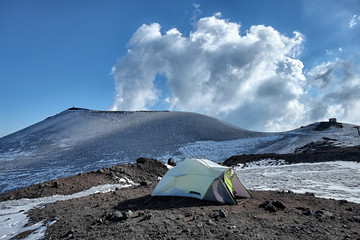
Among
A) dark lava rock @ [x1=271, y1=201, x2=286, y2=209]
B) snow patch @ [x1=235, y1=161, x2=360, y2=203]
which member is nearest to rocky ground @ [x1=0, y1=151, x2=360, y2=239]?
dark lava rock @ [x1=271, y1=201, x2=286, y2=209]

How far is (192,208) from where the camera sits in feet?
26.1

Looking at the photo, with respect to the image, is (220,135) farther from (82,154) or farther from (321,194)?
Result: (321,194)

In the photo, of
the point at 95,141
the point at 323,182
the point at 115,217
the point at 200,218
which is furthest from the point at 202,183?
the point at 95,141

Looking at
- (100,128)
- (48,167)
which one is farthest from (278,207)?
(100,128)

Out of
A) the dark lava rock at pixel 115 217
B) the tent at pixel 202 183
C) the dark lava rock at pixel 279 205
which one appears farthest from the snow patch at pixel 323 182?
the dark lava rock at pixel 115 217

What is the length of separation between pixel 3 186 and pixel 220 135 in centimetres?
3041

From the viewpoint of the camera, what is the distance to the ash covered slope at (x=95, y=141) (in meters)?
25.5

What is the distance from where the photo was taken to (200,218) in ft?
22.5

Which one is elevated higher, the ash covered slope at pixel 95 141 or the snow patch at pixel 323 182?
the ash covered slope at pixel 95 141

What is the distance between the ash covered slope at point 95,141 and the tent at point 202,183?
16418mm

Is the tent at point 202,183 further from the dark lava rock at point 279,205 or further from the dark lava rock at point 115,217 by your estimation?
the dark lava rock at point 115,217

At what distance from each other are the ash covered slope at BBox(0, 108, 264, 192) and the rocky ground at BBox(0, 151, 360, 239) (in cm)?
1556

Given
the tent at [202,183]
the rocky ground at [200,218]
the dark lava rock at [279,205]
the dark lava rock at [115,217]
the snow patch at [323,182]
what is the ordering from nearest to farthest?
the rocky ground at [200,218]
the dark lava rock at [115,217]
the dark lava rock at [279,205]
the tent at [202,183]
the snow patch at [323,182]

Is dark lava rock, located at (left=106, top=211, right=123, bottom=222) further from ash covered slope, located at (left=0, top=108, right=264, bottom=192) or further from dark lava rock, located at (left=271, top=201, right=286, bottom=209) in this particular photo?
ash covered slope, located at (left=0, top=108, right=264, bottom=192)
